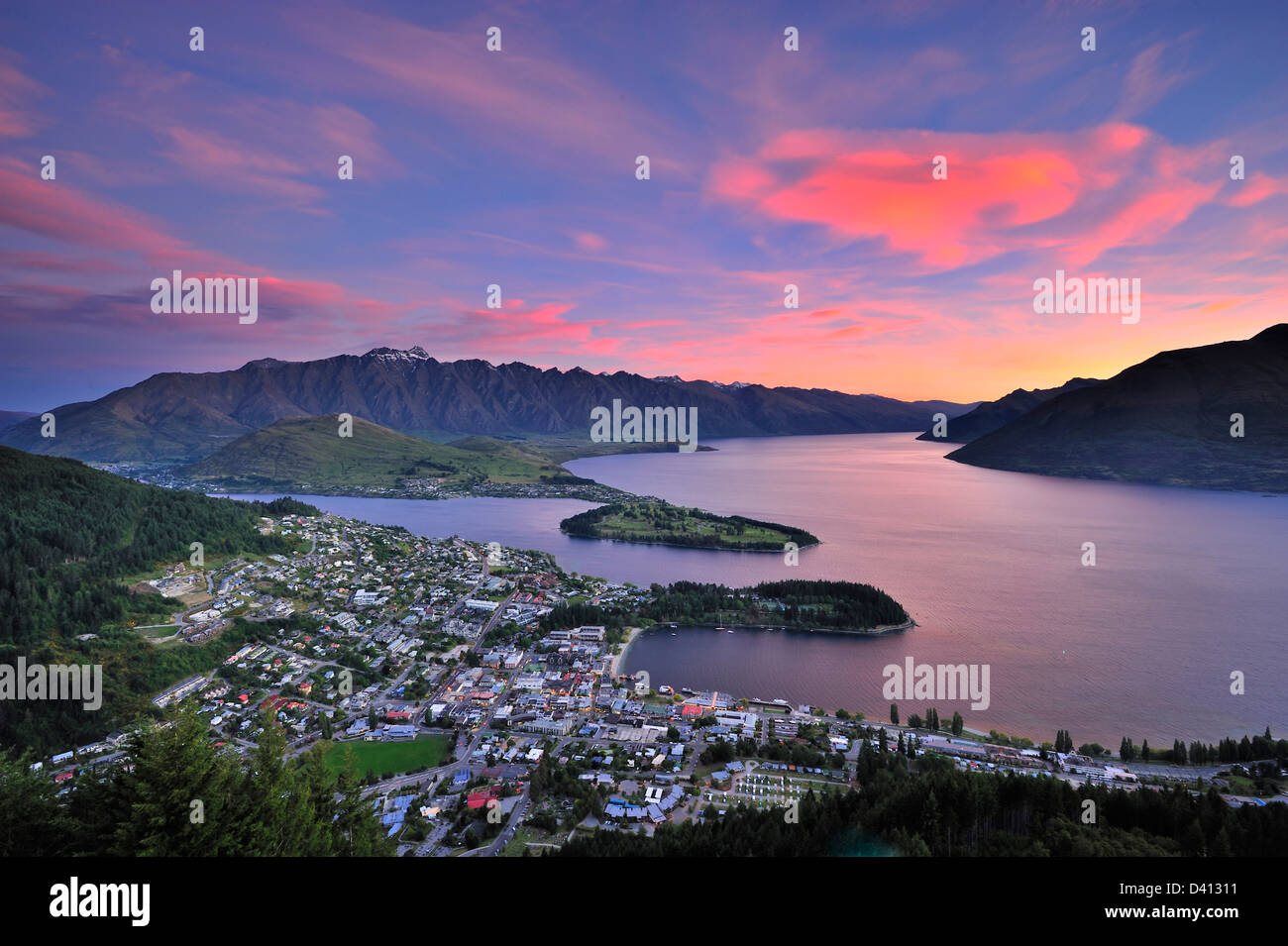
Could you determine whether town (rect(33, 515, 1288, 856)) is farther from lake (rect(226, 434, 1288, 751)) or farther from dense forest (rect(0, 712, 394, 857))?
lake (rect(226, 434, 1288, 751))

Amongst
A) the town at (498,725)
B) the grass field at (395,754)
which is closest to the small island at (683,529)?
the town at (498,725)

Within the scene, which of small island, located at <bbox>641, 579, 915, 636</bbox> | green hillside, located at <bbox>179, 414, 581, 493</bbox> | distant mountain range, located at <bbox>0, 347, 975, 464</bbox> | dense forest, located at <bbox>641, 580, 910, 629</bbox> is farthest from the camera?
distant mountain range, located at <bbox>0, 347, 975, 464</bbox>

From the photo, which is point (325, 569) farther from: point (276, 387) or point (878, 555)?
point (276, 387)

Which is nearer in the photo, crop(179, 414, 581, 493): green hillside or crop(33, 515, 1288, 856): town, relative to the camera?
crop(33, 515, 1288, 856): town

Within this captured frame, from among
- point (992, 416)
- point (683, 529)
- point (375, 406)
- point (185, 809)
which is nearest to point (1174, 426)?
point (992, 416)

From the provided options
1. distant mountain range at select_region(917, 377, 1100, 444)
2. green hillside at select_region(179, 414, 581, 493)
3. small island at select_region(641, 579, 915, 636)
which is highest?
distant mountain range at select_region(917, 377, 1100, 444)

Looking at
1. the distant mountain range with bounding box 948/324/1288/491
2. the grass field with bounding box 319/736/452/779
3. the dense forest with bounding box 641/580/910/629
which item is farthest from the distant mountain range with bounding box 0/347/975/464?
the grass field with bounding box 319/736/452/779
